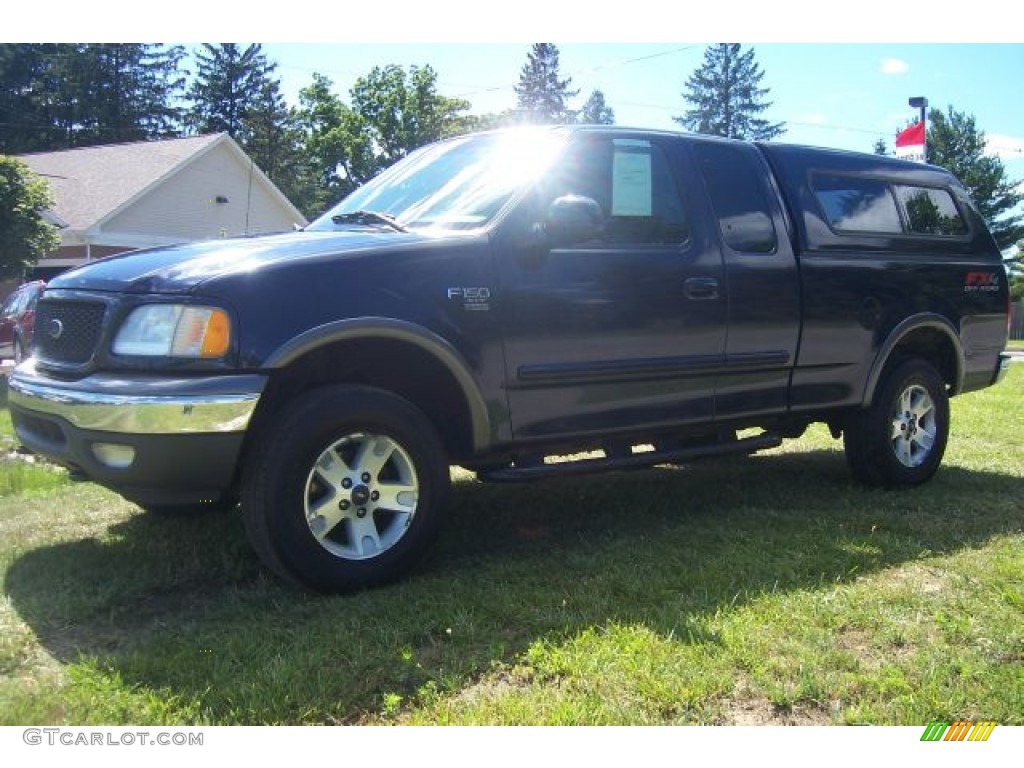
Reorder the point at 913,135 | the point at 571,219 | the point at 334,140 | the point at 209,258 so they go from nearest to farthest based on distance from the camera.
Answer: the point at 209,258 < the point at 571,219 < the point at 913,135 < the point at 334,140

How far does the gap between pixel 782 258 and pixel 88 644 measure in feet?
12.5

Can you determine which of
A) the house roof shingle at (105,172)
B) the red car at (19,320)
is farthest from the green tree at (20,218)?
the house roof shingle at (105,172)

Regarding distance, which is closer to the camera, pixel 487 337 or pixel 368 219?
pixel 487 337

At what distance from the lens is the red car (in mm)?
7610

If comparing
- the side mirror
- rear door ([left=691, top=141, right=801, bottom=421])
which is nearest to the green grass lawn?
rear door ([left=691, top=141, right=801, bottom=421])

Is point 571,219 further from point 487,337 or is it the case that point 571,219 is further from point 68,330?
point 68,330

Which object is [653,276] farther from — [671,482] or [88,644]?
[88,644]

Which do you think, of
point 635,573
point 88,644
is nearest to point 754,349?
point 635,573

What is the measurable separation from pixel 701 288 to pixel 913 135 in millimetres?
14088

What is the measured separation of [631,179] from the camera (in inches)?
181

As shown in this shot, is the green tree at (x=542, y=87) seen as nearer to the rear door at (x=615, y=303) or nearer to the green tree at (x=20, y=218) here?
the green tree at (x=20, y=218)

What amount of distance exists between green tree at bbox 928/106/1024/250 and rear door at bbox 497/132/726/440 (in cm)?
4432

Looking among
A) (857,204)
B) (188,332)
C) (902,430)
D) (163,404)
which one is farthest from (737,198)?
(163,404)
